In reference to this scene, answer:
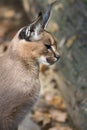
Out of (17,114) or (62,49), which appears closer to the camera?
(17,114)

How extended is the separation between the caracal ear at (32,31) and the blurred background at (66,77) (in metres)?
1.28

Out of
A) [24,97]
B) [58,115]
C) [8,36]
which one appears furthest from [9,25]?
[24,97]

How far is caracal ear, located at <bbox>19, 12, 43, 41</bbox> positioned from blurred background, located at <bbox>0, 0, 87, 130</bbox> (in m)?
1.28

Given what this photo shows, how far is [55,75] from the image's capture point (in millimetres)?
7590

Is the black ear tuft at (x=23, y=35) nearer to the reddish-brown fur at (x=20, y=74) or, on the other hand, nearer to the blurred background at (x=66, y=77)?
the reddish-brown fur at (x=20, y=74)

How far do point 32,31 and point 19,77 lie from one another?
471 millimetres

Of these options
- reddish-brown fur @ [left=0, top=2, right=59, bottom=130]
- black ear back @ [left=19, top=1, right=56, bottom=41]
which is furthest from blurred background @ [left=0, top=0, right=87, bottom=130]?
black ear back @ [left=19, top=1, right=56, bottom=41]

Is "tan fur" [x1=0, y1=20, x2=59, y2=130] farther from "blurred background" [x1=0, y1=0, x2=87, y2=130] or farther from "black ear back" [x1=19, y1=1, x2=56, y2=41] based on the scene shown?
"blurred background" [x1=0, y1=0, x2=87, y2=130]

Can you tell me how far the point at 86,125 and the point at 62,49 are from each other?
127 centimetres

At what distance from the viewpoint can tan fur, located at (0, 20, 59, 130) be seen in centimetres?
529

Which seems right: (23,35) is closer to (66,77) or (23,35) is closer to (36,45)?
(36,45)

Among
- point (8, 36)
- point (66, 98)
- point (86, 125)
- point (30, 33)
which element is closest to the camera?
point (30, 33)

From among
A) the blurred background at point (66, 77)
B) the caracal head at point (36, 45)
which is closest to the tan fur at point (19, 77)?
the caracal head at point (36, 45)

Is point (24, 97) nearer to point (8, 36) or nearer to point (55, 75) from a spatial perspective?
point (55, 75)
